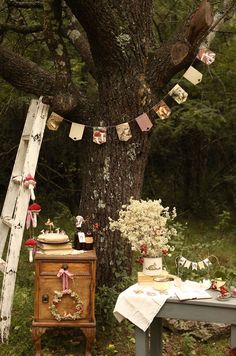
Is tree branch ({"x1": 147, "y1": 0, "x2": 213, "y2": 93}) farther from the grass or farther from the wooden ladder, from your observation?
the grass

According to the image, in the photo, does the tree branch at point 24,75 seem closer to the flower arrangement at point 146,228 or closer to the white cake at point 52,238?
the white cake at point 52,238

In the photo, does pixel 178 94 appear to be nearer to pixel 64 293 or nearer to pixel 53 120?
pixel 53 120

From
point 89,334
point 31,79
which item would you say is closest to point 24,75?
point 31,79

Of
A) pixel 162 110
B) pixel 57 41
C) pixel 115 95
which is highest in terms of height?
pixel 57 41

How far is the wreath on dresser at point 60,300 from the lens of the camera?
4.03 meters

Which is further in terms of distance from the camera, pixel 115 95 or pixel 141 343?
pixel 115 95

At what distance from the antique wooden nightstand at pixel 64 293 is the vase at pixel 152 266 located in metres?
0.50

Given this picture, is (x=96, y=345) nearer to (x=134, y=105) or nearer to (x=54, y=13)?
(x=134, y=105)

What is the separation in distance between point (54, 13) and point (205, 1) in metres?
1.31

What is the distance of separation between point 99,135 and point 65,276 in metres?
1.33

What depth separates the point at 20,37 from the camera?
6566 mm

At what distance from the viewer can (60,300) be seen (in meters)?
4.04

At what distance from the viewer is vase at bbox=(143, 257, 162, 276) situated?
3.68 metres

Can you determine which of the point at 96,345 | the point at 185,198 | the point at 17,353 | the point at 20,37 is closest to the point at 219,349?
the point at 96,345
